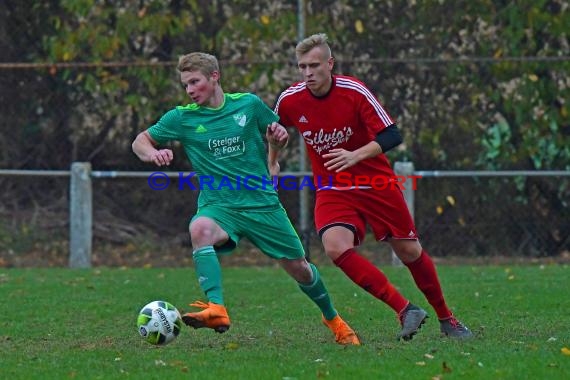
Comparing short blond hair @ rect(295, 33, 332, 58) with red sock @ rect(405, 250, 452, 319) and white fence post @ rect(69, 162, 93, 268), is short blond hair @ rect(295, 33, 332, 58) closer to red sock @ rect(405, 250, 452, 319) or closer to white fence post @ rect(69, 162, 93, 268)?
red sock @ rect(405, 250, 452, 319)

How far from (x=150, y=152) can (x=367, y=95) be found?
1267 millimetres

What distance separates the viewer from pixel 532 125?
500 inches

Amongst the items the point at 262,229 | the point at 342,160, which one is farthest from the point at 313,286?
the point at 342,160

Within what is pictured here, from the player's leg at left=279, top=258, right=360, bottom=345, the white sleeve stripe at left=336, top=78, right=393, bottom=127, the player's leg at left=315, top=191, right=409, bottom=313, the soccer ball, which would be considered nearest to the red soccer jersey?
the white sleeve stripe at left=336, top=78, right=393, bottom=127

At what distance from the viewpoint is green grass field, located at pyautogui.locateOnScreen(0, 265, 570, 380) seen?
5.75 metres

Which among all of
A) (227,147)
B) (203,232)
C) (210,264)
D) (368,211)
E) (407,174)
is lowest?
(210,264)

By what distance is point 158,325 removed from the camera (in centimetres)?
641

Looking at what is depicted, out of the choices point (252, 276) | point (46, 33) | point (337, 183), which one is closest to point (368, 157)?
point (337, 183)

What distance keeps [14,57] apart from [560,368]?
29.9 feet

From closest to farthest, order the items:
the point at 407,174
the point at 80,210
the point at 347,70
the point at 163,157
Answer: the point at 163,157, the point at 407,174, the point at 80,210, the point at 347,70

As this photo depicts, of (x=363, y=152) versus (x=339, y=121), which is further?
(x=339, y=121)

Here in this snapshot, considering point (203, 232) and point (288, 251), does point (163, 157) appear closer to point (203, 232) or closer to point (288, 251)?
point (203, 232)

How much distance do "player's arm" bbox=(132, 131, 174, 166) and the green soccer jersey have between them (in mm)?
64

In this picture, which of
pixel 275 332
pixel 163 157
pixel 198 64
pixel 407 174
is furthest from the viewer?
pixel 407 174
